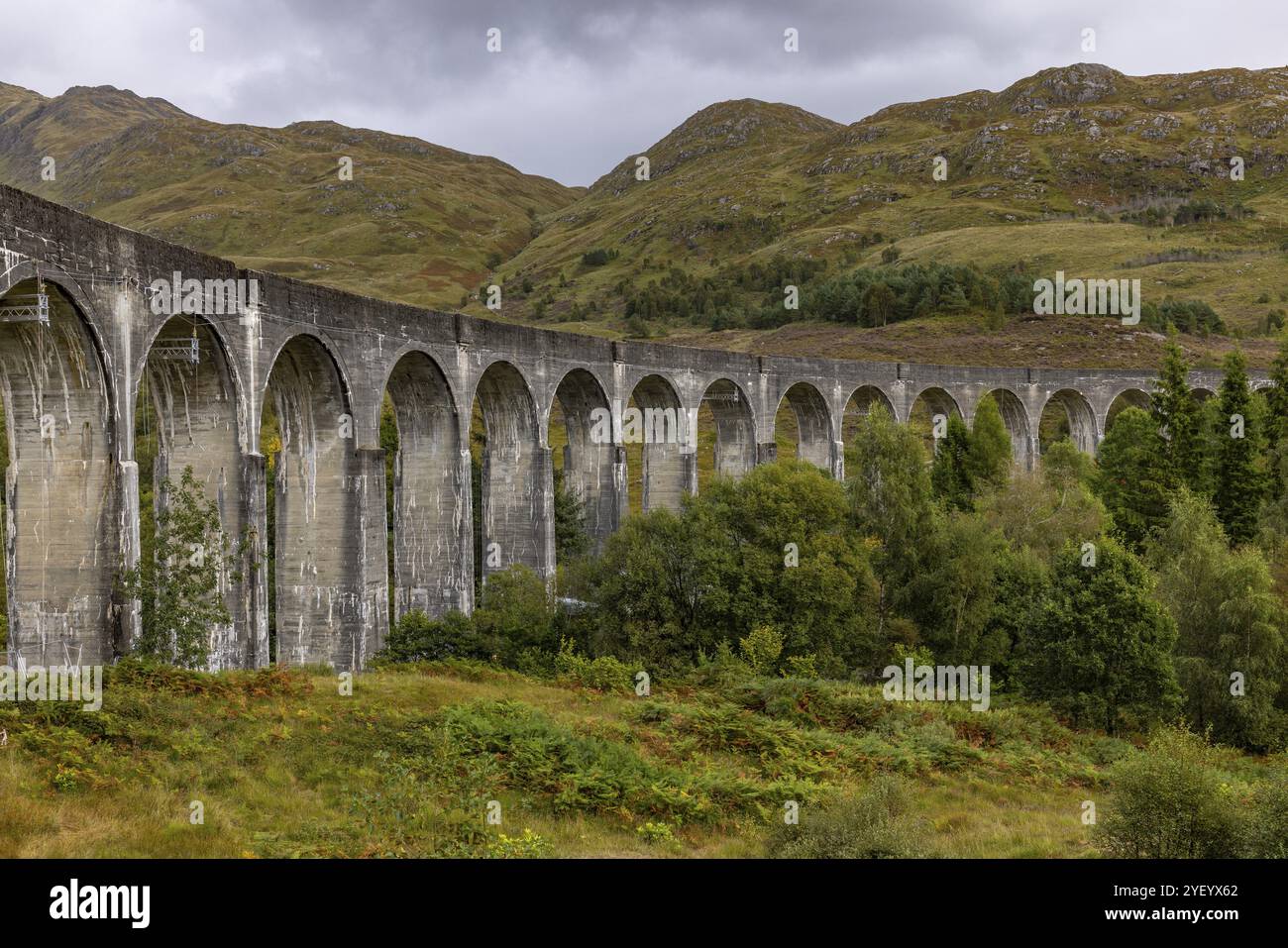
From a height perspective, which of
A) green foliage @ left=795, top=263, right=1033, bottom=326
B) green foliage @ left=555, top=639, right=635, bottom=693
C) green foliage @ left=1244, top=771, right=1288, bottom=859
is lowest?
green foliage @ left=555, top=639, right=635, bottom=693

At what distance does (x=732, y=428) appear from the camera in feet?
171

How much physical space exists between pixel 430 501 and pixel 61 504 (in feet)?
49.0

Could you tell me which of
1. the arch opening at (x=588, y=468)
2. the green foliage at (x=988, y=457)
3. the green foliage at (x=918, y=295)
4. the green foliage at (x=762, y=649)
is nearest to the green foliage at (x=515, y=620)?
the green foliage at (x=762, y=649)

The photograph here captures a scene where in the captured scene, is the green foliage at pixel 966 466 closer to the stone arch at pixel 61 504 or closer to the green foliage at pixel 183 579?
the green foliage at pixel 183 579

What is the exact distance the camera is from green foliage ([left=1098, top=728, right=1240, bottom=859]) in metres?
12.4

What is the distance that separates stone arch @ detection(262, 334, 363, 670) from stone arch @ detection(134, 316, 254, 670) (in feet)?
12.2

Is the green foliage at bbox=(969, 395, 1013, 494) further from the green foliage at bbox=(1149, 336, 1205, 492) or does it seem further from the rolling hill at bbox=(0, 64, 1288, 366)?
the rolling hill at bbox=(0, 64, 1288, 366)

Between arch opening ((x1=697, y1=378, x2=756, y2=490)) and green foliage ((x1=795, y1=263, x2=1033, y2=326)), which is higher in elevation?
green foliage ((x1=795, y1=263, x2=1033, y2=326))

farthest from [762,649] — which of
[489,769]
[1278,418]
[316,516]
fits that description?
[1278,418]

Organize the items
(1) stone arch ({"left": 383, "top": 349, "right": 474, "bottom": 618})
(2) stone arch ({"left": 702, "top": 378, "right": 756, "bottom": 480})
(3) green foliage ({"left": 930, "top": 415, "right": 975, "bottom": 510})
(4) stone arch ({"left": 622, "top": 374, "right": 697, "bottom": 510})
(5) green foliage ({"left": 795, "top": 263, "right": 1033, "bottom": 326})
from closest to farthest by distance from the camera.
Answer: (1) stone arch ({"left": 383, "top": 349, "right": 474, "bottom": 618}) → (3) green foliage ({"left": 930, "top": 415, "right": 975, "bottom": 510}) → (4) stone arch ({"left": 622, "top": 374, "right": 697, "bottom": 510}) → (2) stone arch ({"left": 702, "top": 378, "right": 756, "bottom": 480}) → (5) green foliage ({"left": 795, "top": 263, "right": 1033, "bottom": 326})

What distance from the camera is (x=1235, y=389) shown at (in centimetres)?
4350

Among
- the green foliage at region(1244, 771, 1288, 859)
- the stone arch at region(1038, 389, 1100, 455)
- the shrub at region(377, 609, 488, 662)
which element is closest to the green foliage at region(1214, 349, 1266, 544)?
the stone arch at region(1038, 389, 1100, 455)

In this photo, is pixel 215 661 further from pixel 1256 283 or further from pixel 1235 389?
pixel 1256 283

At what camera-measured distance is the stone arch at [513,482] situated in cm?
3703
